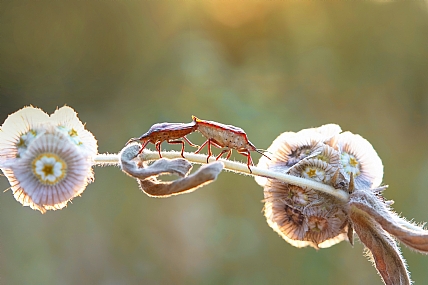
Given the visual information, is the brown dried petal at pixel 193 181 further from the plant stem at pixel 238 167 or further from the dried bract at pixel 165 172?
the plant stem at pixel 238 167

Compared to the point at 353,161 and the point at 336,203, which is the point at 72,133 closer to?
the point at 336,203

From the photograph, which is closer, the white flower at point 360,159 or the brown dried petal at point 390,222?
the brown dried petal at point 390,222

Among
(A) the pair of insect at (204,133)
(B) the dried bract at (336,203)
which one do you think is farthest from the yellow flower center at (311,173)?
(A) the pair of insect at (204,133)

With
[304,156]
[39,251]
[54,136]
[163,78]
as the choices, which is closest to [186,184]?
[54,136]

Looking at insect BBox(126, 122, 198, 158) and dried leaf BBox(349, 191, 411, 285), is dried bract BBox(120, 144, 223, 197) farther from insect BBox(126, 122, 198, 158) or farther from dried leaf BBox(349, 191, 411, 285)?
dried leaf BBox(349, 191, 411, 285)

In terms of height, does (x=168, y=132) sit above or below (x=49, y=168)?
above

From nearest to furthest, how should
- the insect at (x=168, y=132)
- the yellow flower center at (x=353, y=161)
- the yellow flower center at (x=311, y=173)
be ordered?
the insect at (x=168, y=132)
the yellow flower center at (x=311, y=173)
the yellow flower center at (x=353, y=161)

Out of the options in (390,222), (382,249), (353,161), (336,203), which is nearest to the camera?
(390,222)

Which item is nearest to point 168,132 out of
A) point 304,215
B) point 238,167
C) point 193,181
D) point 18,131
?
point 193,181
